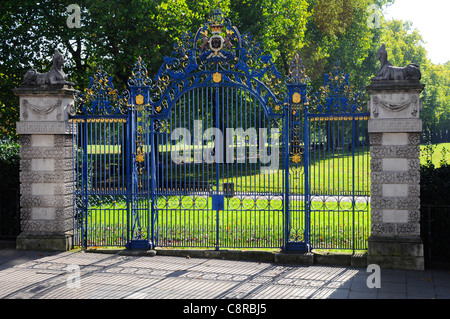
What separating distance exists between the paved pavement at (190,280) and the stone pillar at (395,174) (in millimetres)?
373

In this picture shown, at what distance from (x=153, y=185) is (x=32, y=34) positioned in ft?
44.0

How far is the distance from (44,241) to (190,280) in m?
3.80

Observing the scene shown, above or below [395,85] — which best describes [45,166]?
below

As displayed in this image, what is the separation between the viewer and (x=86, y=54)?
22594mm

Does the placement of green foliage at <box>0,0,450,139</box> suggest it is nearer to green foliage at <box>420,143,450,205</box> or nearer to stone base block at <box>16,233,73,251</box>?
stone base block at <box>16,233,73,251</box>

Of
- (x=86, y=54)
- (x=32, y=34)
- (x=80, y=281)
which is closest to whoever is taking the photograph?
(x=80, y=281)

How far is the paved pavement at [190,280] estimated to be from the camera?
7660 mm

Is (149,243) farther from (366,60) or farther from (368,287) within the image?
(366,60)

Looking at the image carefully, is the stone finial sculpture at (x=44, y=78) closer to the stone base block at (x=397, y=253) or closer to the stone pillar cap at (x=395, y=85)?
the stone pillar cap at (x=395, y=85)

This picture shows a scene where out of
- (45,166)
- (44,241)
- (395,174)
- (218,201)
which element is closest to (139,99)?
(45,166)

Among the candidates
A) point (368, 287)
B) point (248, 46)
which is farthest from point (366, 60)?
point (368, 287)

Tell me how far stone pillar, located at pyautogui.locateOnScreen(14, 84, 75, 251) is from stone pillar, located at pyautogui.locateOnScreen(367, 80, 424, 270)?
6.09m

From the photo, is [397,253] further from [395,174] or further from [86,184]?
[86,184]

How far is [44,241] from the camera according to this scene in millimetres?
10586
